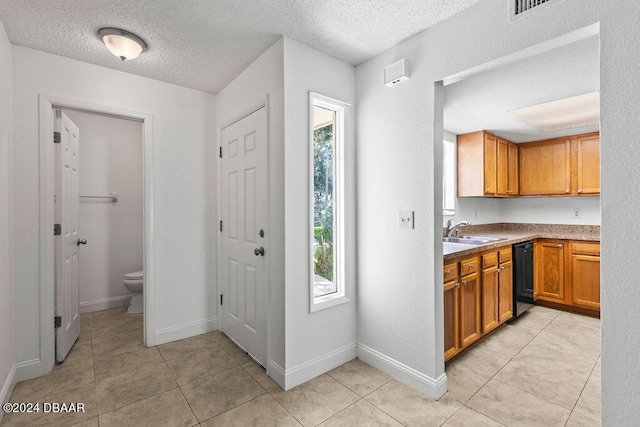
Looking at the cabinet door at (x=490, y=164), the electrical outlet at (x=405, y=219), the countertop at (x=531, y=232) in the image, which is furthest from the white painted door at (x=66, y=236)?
the cabinet door at (x=490, y=164)

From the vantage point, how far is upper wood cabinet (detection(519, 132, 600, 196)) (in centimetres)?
375

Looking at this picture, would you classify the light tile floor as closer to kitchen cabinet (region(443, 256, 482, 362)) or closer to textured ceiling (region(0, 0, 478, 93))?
kitchen cabinet (region(443, 256, 482, 362))

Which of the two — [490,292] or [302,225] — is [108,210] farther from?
[490,292]

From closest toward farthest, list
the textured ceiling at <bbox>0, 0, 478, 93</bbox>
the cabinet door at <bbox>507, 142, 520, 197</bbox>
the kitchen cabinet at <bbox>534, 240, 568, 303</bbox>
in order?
the textured ceiling at <bbox>0, 0, 478, 93</bbox>, the kitchen cabinet at <bbox>534, 240, 568, 303</bbox>, the cabinet door at <bbox>507, 142, 520, 197</bbox>

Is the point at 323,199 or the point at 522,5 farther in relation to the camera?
the point at 323,199

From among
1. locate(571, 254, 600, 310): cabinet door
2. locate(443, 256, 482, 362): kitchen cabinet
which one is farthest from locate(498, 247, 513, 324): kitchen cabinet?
locate(571, 254, 600, 310): cabinet door

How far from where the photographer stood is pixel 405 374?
2.12 m

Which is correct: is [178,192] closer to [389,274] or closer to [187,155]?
[187,155]

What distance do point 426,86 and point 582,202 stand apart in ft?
11.6

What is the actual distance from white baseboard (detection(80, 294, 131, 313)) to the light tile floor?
969 millimetres

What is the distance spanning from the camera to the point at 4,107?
1.95 meters

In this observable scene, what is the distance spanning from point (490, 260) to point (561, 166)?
2.24 metres

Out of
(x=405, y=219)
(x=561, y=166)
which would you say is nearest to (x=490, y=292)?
(x=405, y=219)

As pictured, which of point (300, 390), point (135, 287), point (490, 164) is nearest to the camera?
point (300, 390)
